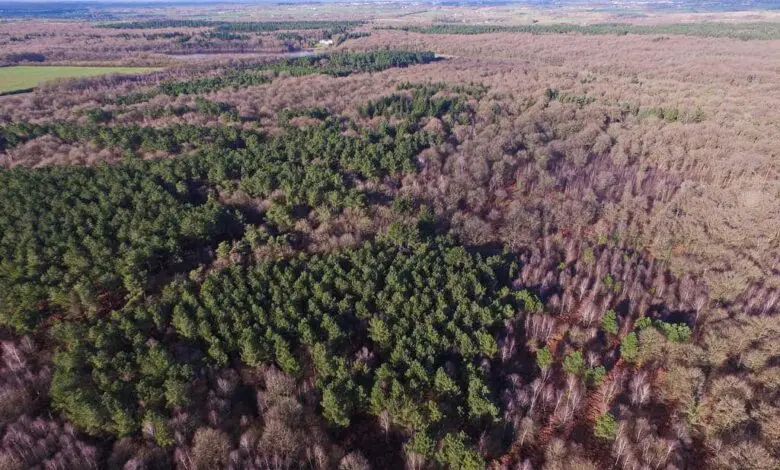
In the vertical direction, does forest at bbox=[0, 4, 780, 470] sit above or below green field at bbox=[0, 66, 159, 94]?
below

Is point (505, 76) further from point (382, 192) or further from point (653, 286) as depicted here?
point (653, 286)

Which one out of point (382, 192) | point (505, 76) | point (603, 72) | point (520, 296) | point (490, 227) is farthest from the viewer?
point (603, 72)

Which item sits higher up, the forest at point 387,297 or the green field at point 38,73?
the green field at point 38,73

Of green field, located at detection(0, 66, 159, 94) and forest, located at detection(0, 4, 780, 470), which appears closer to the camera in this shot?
forest, located at detection(0, 4, 780, 470)

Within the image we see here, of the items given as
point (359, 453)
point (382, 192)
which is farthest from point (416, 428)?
point (382, 192)

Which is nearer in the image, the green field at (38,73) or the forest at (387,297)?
the forest at (387,297)
